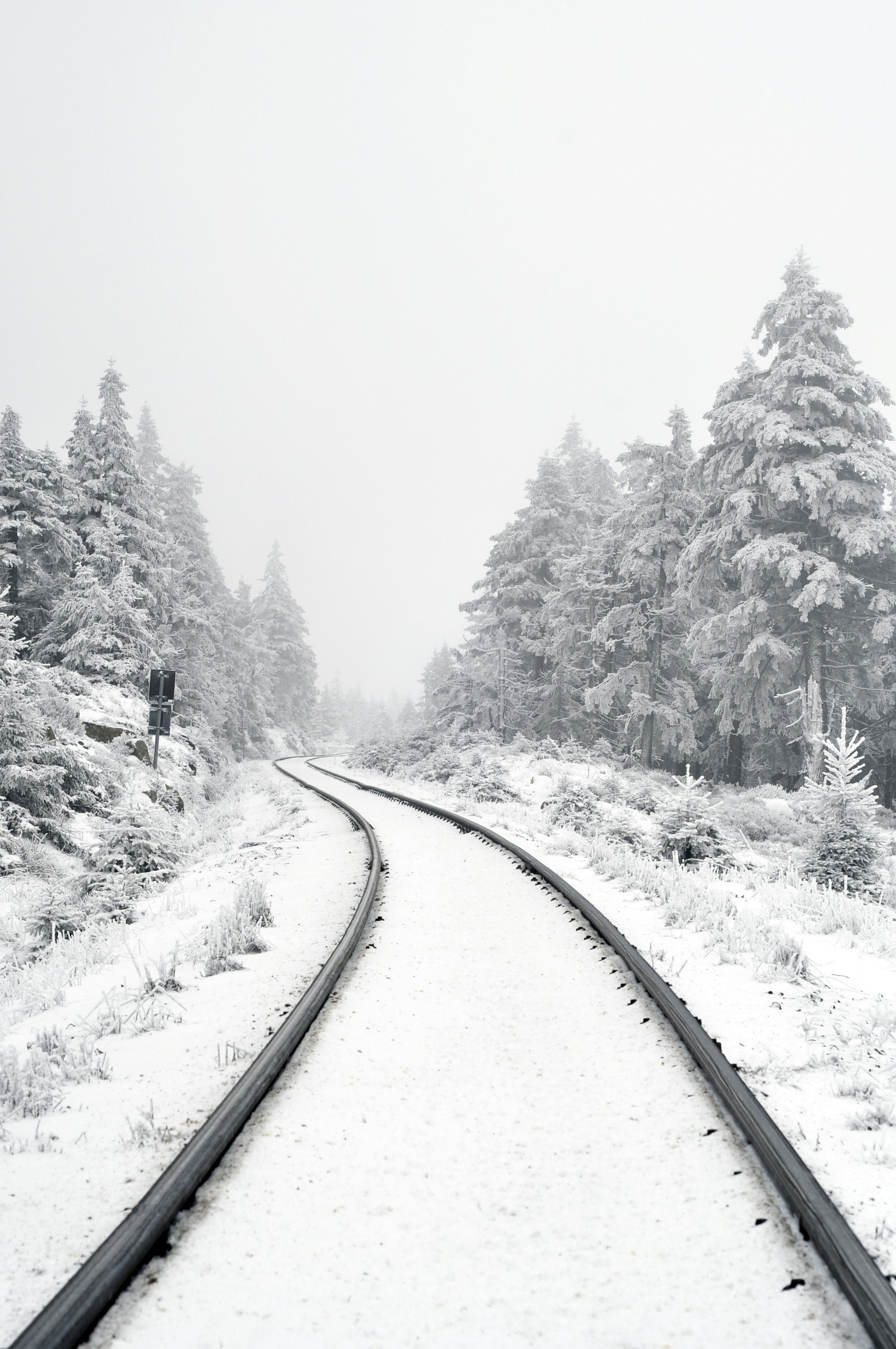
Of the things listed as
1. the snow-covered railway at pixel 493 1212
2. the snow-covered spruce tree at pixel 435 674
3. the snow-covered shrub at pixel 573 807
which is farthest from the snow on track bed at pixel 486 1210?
the snow-covered spruce tree at pixel 435 674

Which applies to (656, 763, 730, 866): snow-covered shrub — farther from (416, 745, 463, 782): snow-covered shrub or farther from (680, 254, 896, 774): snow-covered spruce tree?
(416, 745, 463, 782): snow-covered shrub

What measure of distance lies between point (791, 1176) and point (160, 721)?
61.9ft

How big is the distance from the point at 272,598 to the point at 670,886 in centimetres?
5728

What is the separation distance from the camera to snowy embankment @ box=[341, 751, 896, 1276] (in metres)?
3.21

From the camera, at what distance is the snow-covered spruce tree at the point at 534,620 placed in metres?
31.4

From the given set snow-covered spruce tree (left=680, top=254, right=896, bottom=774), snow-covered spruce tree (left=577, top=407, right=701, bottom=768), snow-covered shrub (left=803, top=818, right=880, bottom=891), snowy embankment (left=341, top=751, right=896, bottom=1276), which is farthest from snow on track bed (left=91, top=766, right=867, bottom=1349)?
snow-covered spruce tree (left=577, top=407, right=701, bottom=768)

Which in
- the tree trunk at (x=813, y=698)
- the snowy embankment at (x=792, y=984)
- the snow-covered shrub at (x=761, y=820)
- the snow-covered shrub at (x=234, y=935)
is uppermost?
the tree trunk at (x=813, y=698)

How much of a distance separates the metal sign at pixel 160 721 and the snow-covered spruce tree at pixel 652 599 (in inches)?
598

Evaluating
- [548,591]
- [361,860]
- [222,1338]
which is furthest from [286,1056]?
[548,591]

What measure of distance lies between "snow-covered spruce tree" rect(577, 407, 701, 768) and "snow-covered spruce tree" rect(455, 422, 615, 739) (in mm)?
3678

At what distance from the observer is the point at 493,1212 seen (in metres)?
2.86

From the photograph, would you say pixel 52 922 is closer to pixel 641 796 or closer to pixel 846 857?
pixel 846 857

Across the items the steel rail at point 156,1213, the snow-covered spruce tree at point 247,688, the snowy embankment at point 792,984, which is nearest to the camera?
the steel rail at point 156,1213

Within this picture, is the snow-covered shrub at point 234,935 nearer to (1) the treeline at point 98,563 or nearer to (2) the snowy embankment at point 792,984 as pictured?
(2) the snowy embankment at point 792,984
